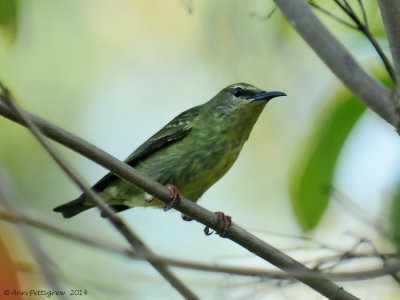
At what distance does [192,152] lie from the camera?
17.8 feet

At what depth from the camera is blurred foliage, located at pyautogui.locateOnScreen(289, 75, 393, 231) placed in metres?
3.94

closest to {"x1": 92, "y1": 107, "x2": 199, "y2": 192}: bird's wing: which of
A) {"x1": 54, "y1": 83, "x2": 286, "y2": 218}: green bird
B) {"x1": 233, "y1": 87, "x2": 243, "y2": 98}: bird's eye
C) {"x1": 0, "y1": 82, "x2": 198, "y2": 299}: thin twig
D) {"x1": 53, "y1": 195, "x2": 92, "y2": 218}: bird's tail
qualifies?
{"x1": 54, "y1": 83, "x2": 286, "y2": 218}: green bird

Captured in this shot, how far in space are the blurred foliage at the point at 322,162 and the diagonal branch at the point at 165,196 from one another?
44 cm

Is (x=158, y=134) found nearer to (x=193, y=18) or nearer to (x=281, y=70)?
(x=281, y=70)

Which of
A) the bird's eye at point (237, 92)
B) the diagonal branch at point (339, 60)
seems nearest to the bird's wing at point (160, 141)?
the bird's eye at point (237, 92)

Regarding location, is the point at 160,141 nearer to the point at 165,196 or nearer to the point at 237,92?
the point at 237,92

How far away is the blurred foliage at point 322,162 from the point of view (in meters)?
3.94

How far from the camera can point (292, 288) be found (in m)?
3.95

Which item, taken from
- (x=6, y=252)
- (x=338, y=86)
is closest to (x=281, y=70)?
(x=338, y=86)

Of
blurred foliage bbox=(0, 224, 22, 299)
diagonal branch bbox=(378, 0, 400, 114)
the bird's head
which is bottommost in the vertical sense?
blurred foliage bbox=(0, 224, 22, 299)

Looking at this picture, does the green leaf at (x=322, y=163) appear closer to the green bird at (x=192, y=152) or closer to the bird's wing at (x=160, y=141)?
the green bird at (x=192, y=152)

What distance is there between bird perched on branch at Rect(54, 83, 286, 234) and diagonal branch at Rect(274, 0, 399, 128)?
7.86 feet

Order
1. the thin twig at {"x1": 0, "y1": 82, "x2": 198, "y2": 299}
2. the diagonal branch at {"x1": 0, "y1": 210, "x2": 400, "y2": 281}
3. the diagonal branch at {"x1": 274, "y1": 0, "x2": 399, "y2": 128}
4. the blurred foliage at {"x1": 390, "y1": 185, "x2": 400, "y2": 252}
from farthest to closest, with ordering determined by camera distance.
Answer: the blurred foliage at {"x1": 390, "y1": 185, "x2": 400, "y2": 252}, the diagonal branch at {"x1": 274, "y1": 0, "x2": 399, "y2": 128}, the thin twig at {"x1": 0, "y1": 82, "x2": 198, "y2": 299}, the diagonal branch at {"x1": 0, "y1": 210, "x2": 400, "y2": 281}

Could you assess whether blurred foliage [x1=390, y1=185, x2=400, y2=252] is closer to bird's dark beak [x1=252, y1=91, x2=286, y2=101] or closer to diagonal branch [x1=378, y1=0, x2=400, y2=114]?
diagonal branch [x1=378, y1=0, x2=400, y2=114]
